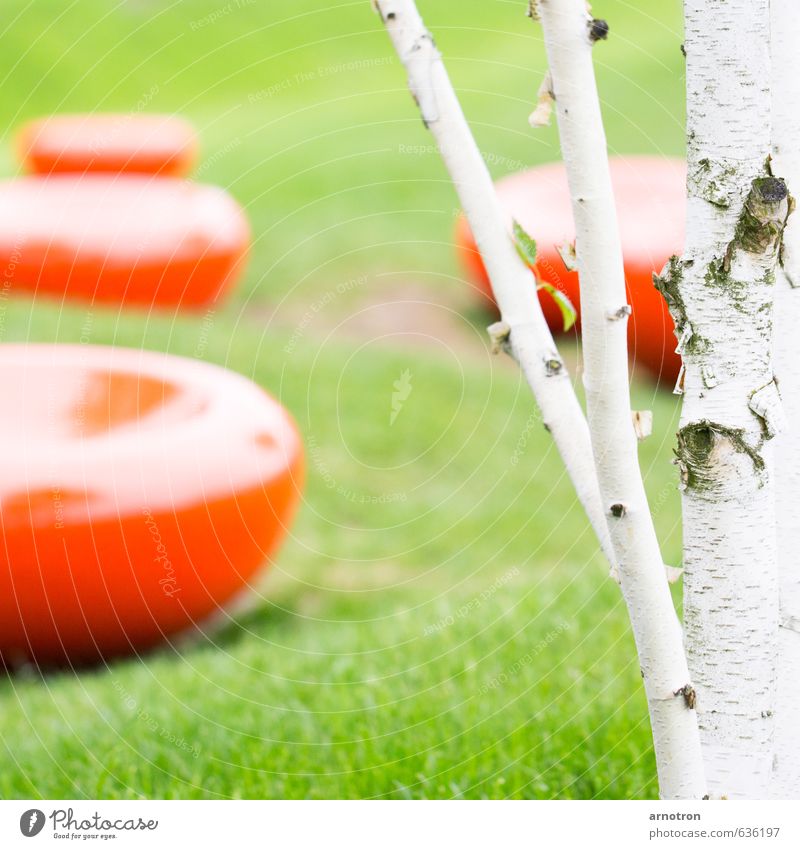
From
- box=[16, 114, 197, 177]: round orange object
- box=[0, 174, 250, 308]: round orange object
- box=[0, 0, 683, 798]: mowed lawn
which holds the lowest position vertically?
Answer: box=[0, 0, 683, 798]: mowed lawn

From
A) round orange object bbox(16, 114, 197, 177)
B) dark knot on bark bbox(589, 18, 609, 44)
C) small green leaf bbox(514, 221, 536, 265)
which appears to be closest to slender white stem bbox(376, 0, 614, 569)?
small green leaf bbox(514, 221, 536, 265)

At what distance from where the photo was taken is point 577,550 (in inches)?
115

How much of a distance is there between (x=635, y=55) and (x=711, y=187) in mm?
6948

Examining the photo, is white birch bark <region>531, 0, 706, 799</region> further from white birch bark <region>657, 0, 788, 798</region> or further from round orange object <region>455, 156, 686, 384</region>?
round orange object <region>455, 156, 686, 384</region>

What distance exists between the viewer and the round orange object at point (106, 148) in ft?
15.6

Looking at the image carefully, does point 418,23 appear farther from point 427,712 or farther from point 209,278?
point 209,278

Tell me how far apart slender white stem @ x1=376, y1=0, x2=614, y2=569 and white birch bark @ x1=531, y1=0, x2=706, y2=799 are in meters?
0.05

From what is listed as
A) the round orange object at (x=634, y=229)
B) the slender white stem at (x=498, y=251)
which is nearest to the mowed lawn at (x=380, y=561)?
the round orange object at (x=634, y=229)

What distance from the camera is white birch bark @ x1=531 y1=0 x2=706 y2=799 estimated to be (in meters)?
0.87

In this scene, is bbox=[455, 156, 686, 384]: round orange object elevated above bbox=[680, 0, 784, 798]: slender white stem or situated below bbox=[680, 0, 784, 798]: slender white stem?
above

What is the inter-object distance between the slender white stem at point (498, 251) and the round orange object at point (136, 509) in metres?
1.18

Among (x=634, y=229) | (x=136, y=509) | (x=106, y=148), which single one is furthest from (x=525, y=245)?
(x=106, y=148)

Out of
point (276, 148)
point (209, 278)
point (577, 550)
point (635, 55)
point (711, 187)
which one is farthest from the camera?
point (635, 55)
